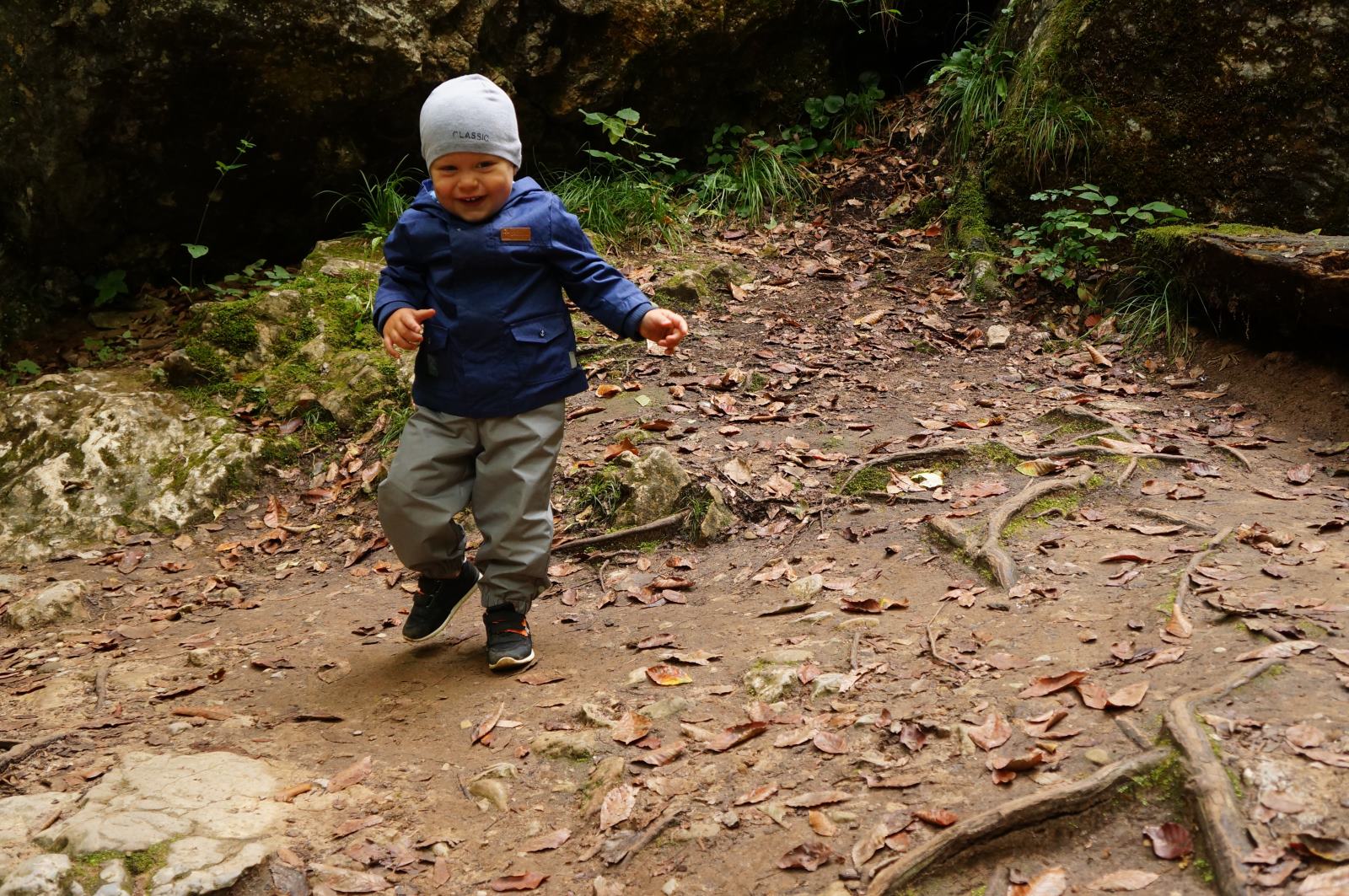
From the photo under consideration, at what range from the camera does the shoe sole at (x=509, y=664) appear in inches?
129

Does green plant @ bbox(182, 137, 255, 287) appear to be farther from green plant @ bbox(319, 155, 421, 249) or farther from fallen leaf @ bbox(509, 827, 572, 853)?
fallen leaf @ bbox(509, 827, 572, 853)

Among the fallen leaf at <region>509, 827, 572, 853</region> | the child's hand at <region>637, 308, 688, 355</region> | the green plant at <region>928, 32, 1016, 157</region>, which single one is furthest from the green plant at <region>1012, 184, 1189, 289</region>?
the fallen leaf at <region>509, 827, 572, 853</region>

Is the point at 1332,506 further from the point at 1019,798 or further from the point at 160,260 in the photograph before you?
the point at 160,260

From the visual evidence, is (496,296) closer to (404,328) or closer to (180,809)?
(404,328)

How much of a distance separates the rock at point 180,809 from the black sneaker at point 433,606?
80 centimetres

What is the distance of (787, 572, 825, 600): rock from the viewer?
3.54 metres

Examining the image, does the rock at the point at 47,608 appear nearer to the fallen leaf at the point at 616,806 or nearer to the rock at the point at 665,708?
the rock at the point at 665,708

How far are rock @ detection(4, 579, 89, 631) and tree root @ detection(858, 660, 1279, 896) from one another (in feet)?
11.7

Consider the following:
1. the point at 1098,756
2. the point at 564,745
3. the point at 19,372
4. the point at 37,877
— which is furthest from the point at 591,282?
the point at 19,372

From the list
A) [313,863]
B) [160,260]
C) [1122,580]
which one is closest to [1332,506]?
[1122,580]

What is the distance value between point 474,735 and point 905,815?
1.31 meters

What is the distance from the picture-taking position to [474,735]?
2.93 meters

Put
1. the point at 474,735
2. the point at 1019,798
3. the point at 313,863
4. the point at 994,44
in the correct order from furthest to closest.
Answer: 1. the point at 994,44
2. the point at 474,735
3. the point at 313,863
4. the point at 1019,798

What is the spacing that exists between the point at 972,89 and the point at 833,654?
525 centimetres
